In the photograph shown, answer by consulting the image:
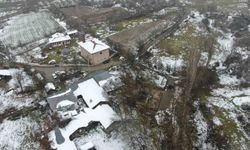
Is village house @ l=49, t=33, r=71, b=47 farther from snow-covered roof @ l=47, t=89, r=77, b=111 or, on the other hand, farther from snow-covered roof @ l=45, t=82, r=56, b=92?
snow-covered roof @ l=47, t=89, r=77, b=111

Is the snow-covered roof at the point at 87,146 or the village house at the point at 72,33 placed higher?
the village house at the point at 72,33

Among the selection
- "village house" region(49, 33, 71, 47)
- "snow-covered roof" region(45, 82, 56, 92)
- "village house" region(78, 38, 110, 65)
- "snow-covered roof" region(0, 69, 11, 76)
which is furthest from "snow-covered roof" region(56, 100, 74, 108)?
"village house" region(49, 33, 71, 47)

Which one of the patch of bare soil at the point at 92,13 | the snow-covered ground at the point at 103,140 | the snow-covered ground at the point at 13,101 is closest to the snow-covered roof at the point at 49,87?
the snow-covered ground at the point at 13,101

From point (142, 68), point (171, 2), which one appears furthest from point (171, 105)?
point (171, 2)

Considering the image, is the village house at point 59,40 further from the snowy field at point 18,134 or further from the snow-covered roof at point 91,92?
the snowy field at point 18,134

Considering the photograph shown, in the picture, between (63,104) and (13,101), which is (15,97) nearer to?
(13,101)

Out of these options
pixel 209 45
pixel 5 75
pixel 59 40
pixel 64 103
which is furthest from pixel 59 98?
pixel 209 45
